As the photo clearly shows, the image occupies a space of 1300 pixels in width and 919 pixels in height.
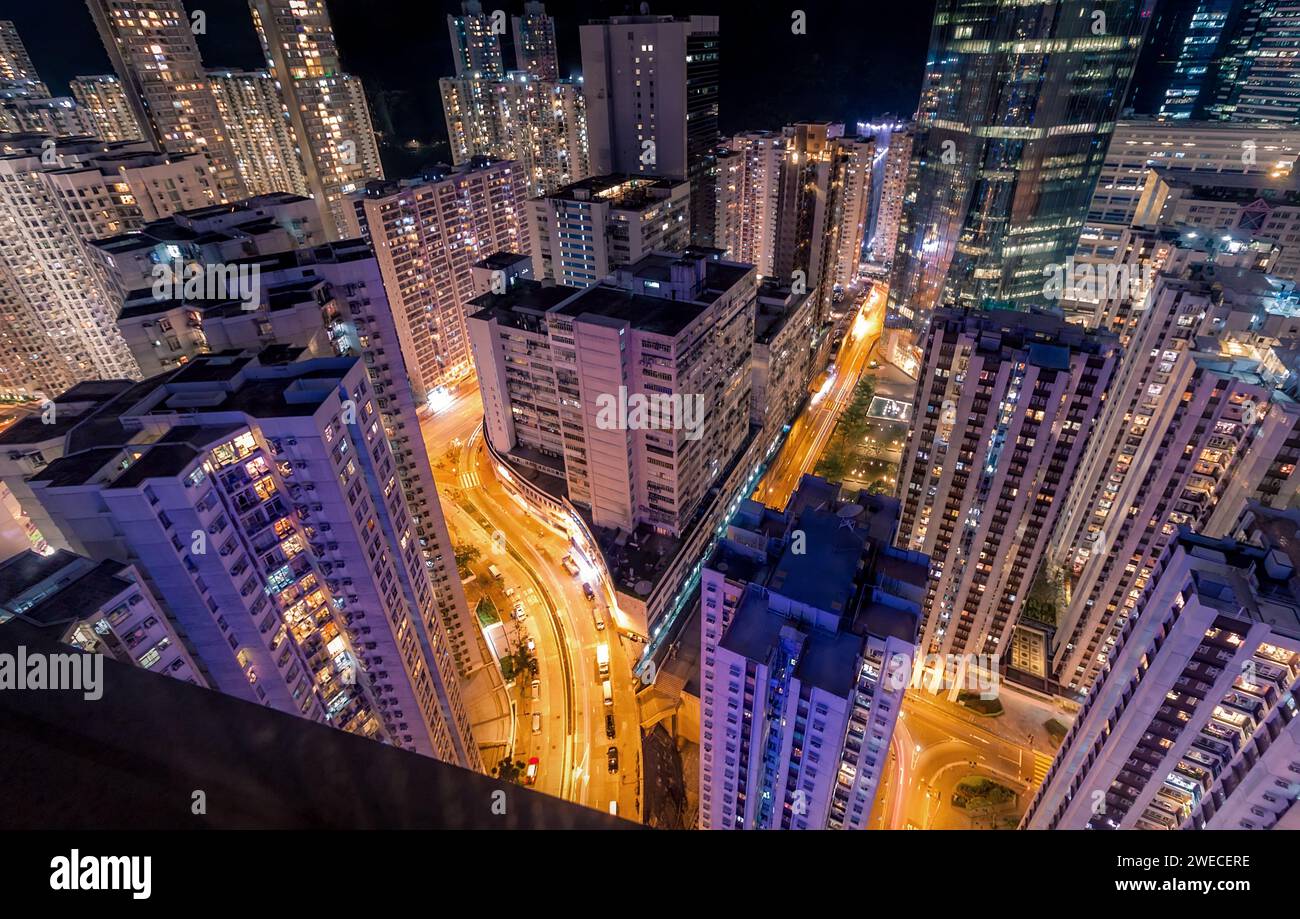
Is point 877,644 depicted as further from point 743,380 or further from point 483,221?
point 483,221

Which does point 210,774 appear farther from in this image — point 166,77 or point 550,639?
point 166,77

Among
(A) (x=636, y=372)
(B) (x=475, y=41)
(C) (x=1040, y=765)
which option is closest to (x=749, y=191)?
(A) (x=636, y=372)

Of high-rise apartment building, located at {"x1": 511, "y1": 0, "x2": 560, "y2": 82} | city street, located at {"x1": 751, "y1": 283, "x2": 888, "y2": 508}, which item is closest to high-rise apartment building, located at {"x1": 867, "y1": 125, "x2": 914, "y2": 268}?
city street, located at {"x1": 751, "y1": 283, "x2": 888, "y2": 508}

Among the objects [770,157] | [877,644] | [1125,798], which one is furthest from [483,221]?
[1125,798]

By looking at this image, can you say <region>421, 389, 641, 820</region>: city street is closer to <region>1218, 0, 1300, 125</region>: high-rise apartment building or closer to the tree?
the tree

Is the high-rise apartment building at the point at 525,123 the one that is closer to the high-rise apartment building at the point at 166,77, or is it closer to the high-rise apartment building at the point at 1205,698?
the high-rise apartment building at the point at 166,77

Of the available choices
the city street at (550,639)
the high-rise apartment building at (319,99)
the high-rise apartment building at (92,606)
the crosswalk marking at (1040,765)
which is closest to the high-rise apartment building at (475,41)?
the high-rise apartment building at (319,99)
